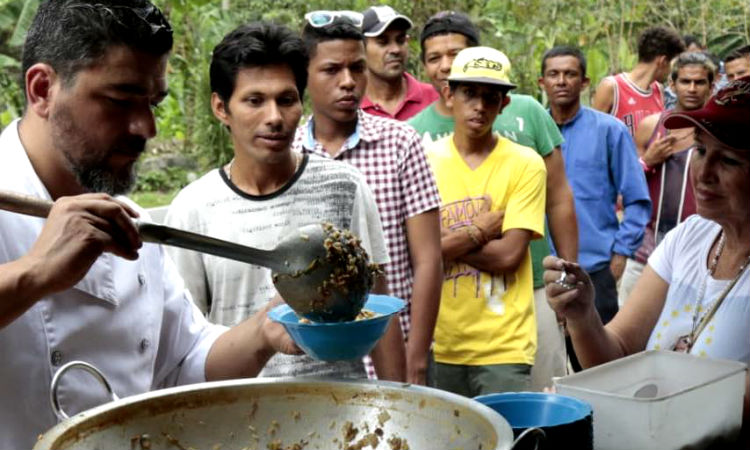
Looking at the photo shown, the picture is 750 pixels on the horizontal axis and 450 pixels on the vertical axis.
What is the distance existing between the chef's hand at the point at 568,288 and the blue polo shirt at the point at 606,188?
2515 mm

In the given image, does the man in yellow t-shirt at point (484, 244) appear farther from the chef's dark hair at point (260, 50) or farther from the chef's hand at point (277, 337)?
the chef's hand at point (277, 337)

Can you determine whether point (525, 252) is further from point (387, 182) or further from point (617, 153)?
point (617, 153)

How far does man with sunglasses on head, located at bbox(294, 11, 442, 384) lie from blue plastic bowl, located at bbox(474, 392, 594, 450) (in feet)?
5.24

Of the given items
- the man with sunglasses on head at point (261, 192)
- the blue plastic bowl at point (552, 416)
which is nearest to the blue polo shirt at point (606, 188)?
the man with sunglasses on head at point (261, 192)

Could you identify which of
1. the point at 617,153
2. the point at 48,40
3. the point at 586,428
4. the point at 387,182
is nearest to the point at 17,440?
the point at 48,40

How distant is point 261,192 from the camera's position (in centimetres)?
281

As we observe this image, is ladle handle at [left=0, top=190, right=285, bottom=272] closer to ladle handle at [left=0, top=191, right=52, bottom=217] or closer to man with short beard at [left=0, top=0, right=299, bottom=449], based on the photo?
ladle handle at [left=0, top=191, right=52, bottom=217]

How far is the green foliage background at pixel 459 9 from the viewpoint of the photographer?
7695mm

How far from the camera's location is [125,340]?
6.51 ft

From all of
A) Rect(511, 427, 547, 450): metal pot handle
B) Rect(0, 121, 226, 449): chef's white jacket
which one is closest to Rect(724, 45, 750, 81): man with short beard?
Rect(0, 121, 226, 449): chef's white jacket

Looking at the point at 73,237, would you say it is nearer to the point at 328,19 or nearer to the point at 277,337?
the point at 277,337

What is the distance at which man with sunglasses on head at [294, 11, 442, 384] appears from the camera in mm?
3289

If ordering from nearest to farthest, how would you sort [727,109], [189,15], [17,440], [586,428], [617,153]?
1. [586,428]
2. [17,440]
3. [727,109]
4. [617,153]
5. [189,15]

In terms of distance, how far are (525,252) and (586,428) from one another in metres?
2.30
